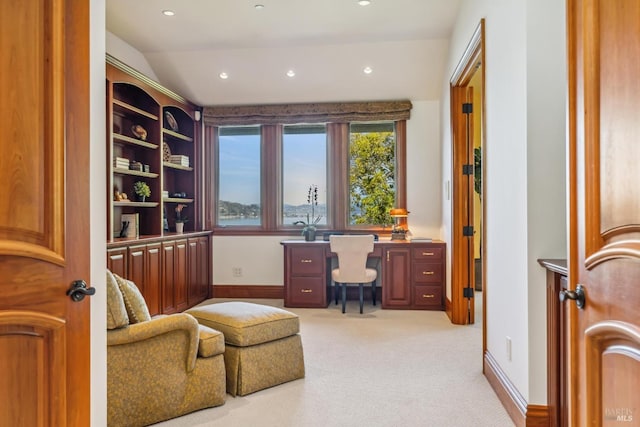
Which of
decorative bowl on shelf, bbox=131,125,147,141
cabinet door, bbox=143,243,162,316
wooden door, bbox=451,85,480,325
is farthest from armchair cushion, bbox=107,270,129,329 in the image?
wooden door, bbox=451,85,480,325

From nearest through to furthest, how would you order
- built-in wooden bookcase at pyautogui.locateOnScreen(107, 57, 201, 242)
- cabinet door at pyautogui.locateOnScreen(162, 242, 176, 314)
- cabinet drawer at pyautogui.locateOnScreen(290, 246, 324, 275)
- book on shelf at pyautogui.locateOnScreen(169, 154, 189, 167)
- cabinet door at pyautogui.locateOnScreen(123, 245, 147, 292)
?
1. cabinet door at pyautogui.locateOnScreen(123, 245, 147, 292)
2. built-in wooden bookcase at pyautogui.locateOnScreen(107, 57, 201, 242)
3. cabinet door at pyautogui.locateOnScreen(162, 242, 176, 314)
4. cabinet drawer at pyautogui.locateOnScreen(290, 246, 324, 275)
5. book on shelf at pyautogui.locateOnScreen(169, 154, 189, 167)

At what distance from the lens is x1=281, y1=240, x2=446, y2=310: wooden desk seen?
502cm

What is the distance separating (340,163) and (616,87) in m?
4.65

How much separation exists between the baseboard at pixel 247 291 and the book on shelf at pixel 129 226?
1.72 m

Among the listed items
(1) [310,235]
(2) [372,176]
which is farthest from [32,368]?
(2) [372,176]

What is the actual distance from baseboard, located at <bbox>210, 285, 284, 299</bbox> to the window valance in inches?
86.2

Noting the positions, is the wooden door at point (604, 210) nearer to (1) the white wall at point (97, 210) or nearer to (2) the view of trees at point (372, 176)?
(1) the white wall at point (97, 210)

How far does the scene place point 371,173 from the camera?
227 inches

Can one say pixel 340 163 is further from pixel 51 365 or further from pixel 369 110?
pixel 51 365

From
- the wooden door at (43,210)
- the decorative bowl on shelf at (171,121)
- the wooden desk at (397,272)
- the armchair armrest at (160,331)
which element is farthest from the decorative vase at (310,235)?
the wooden door at (43,210)

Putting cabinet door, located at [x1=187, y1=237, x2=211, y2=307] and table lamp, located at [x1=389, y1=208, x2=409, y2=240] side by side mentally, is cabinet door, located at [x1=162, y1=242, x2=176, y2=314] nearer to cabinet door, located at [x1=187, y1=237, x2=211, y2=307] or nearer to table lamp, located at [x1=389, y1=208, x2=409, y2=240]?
cabinet door, located at [x1=187, y1=237, x2=211, y2=307]

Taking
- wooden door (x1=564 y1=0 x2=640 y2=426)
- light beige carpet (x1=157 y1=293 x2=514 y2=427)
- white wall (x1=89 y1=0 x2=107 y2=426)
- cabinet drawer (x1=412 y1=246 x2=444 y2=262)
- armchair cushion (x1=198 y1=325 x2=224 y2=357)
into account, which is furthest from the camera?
cabinet drawer (x1=412 y1=246 x2=444 y2=262)

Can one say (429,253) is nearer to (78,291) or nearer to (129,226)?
(129,226)

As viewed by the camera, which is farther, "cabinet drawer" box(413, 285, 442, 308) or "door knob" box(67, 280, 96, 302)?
"cabinet drawer" box(413, 285, 442, 308)
